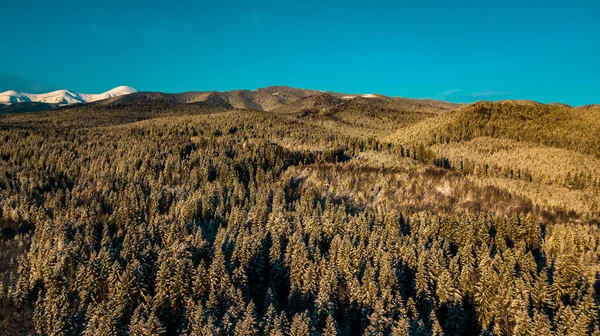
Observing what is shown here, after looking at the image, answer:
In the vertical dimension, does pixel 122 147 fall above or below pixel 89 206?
above

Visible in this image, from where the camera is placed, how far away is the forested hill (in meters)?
58.4

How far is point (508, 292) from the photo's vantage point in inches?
2477

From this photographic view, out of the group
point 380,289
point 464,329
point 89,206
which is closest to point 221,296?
point 380,289

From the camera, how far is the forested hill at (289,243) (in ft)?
192

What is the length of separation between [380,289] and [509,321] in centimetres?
2424

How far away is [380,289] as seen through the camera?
2520 inches

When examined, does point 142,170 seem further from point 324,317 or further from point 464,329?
point 464,329

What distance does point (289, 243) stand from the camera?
260 ft

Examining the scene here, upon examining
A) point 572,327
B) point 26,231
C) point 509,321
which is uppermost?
point 572,327

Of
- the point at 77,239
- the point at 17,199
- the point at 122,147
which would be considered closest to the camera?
the point at 77,239

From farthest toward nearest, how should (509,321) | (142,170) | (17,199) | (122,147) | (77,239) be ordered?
(122,147)
(142,170)
(17,199)
(77,239)
(509,321)

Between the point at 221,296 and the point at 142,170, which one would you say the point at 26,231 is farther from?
the point at 221,296

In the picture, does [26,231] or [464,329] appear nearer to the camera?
[464,329]

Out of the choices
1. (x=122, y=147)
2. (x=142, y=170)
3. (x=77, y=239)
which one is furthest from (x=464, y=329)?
(x=122, y=147)
